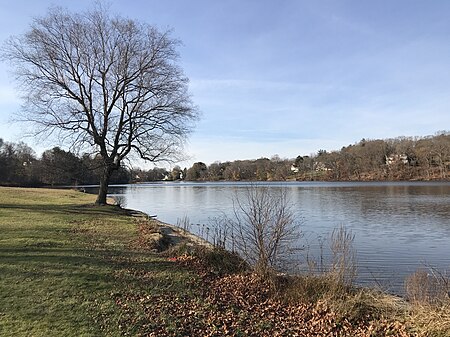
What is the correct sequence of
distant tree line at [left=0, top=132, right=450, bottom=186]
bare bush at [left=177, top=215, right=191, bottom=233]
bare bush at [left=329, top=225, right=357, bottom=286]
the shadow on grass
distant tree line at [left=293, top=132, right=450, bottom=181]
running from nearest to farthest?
bare bush at [left=329, top=225, right=357, bottom=286] → bare bush at [left=177, top=215, right=191, bottom=233] → the shadow on grass → distant tree line at [left=0, top=132, right=450, bottom=186] → distant tree line at [left=293, top=132, right=450, bottom=181]

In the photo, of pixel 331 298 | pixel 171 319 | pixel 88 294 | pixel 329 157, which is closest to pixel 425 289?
pixel 331 298

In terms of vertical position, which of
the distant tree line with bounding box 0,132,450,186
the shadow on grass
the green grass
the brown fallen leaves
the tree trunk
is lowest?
the brown fallen leaves

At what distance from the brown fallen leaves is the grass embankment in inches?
0.6

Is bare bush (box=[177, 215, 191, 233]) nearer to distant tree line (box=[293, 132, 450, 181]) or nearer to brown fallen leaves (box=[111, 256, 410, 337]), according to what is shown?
brown fallen leaves (box=[111, 256, 410, 337])

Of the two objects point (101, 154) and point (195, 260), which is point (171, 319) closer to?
point (195, 260)

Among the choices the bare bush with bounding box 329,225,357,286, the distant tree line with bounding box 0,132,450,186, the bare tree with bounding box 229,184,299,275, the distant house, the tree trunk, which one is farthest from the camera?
the distant house

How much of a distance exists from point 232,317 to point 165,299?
136cm

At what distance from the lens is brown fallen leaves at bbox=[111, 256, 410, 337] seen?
5680 millimetres

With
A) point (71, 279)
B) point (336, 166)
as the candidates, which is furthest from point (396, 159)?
point (71, 279)

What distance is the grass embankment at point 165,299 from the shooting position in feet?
18.5

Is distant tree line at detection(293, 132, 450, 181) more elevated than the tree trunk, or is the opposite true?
distant tree line at detection(293, 132, 450, 181)

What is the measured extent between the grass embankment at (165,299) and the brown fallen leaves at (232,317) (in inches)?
0.6

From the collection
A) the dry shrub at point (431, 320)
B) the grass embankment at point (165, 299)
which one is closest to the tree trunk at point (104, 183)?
the grass embankment at point (165, 299)

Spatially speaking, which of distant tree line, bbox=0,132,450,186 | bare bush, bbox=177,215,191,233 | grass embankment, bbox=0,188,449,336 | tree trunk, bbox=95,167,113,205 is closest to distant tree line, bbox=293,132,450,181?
distant tree line, bbox=0,132,450,186
